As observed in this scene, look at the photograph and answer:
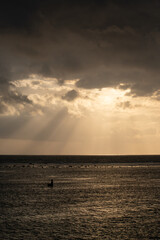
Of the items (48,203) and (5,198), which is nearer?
(48,203)

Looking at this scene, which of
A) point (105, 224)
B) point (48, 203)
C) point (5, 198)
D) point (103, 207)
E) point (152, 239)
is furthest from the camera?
point (5, 198)

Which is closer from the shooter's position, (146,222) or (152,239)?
(152,239)

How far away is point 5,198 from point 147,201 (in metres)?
22.8

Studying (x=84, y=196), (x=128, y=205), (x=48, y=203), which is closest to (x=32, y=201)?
(x=48, y=203)

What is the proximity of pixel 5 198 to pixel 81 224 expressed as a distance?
64.3 feet

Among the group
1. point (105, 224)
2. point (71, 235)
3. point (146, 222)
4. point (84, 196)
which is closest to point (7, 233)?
point (71, 235)

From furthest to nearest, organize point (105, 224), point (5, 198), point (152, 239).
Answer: point (5, 198), point (105, 224), point (152, 239)

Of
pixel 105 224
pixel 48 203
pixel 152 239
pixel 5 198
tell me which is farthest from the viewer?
pixel 5 198

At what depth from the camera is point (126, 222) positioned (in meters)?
31.2

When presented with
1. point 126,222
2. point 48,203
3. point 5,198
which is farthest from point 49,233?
point 5,198

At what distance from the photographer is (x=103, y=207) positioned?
38875 mm

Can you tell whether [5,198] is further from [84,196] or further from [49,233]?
[49,233]

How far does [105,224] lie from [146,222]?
4.75m

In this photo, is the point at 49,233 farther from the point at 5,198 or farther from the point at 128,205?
the point at 5,198
